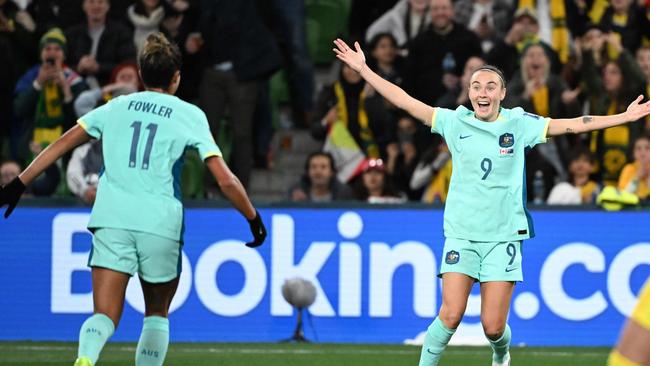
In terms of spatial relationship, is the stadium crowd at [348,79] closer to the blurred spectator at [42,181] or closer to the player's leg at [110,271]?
the blurred spectator at [42,181]

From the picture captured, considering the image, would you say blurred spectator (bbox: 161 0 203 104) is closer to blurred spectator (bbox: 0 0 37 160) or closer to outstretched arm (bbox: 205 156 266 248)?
blurred spectator (bbox: 0 0 37 160)

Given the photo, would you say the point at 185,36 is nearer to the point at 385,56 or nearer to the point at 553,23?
the point at 385,56

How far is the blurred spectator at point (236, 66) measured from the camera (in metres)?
14.0

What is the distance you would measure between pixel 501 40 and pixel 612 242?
2997mm

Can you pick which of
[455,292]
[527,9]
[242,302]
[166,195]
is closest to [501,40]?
[527,9]

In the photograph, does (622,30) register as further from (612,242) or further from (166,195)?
(166,195)

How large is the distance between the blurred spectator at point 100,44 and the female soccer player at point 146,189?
720 centimetres

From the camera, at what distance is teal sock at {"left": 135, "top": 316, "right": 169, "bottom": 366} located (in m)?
6.95

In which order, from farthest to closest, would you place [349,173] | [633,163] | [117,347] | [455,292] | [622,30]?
[622,30] → [349,173] → [633,163] → [117,347] → [455,292]

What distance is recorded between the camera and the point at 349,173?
13867 mm

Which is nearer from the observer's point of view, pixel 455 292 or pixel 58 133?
pixel 455 292

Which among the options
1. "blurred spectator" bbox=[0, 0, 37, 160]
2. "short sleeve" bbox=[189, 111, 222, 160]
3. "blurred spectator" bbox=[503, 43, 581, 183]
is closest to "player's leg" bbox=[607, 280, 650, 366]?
"short sleeve" bbox=[189, 111, 222, 160]

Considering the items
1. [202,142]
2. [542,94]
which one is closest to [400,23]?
[542,94]

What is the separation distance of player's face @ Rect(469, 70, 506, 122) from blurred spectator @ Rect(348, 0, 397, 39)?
24.8 ft
